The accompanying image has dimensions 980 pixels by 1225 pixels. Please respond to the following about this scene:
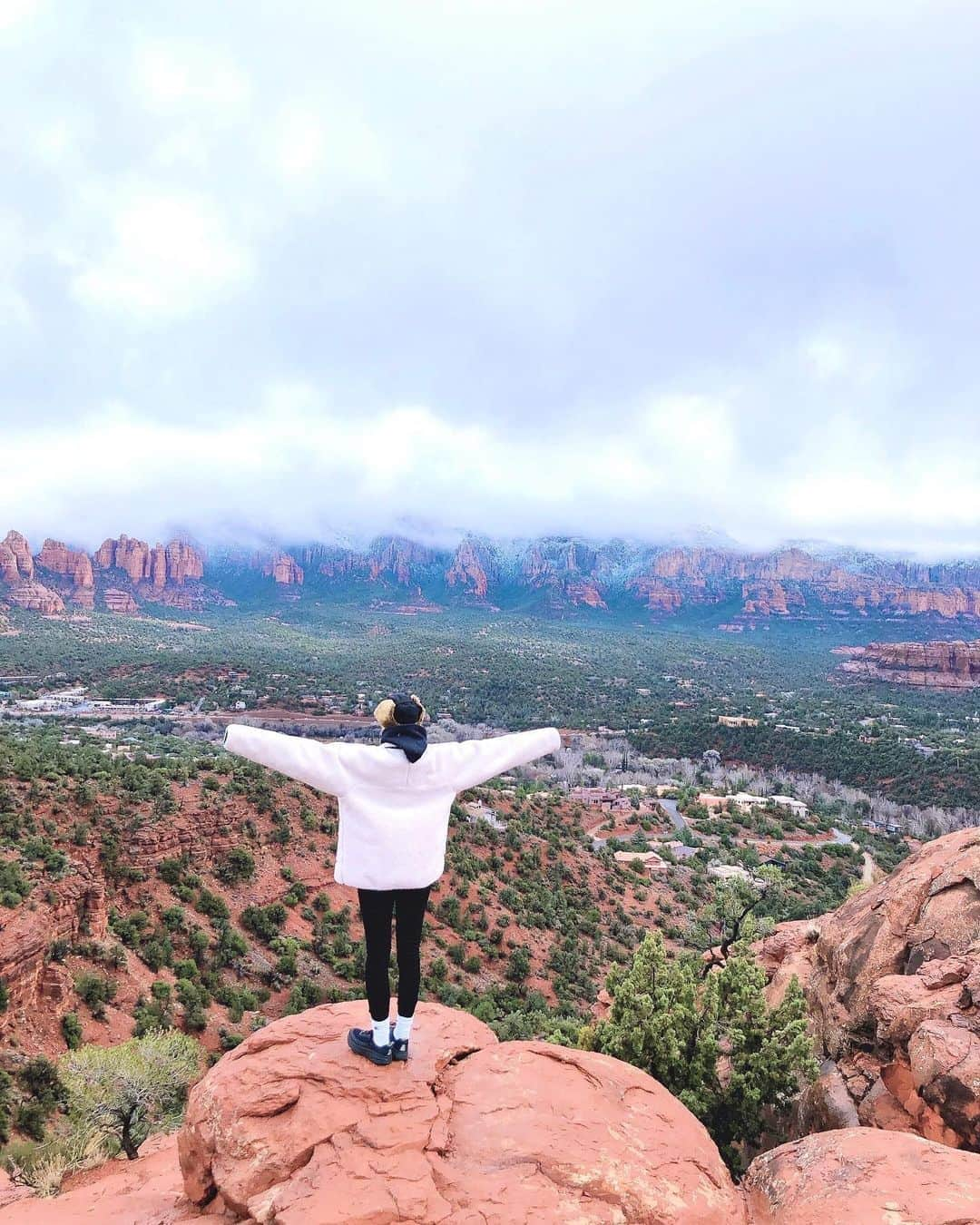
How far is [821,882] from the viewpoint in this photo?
123 feet

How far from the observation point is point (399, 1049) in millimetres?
5395

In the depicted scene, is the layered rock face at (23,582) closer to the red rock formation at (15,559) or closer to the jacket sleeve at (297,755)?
the red rock formation at (15,559)

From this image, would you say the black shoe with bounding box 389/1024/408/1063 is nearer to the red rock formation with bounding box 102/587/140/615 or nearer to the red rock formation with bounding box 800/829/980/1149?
the red rock formation with bounding box 800/829/980/1149

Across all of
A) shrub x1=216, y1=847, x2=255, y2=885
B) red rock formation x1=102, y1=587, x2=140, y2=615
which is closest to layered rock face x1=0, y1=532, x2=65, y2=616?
red rock formation x1=102, y1=587, x2=140, y2=615

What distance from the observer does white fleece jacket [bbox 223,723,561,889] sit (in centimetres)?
470

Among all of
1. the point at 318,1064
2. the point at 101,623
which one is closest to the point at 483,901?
the point at 318,1064

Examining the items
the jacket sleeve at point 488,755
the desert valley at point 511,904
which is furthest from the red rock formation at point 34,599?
the jacket sleeve at point 488,755

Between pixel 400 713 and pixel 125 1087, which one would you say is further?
pixel 125 1087

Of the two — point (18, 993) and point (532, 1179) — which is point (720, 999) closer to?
point (532, 1179)

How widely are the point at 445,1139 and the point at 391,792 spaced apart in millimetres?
2528

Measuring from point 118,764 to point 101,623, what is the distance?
134707 millimetres

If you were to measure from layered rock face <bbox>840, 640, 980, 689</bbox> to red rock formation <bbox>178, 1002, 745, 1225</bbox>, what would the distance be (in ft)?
484

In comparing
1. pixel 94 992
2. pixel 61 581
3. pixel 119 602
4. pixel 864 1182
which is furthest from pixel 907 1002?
pixel 61 581

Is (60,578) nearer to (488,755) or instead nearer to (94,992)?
(94,992)
